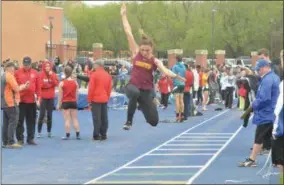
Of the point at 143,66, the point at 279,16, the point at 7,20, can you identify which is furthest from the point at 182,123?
the point at 279,16

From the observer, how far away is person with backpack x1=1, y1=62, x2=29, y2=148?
16375 mm

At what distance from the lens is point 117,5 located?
3492 inches

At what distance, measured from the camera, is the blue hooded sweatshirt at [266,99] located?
13.0 metres

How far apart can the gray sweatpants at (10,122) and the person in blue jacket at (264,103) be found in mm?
5617

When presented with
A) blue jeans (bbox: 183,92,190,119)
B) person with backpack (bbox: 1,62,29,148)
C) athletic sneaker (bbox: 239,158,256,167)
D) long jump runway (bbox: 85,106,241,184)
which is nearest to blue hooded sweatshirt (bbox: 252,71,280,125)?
athletic sneaker (bbox: 239,158,256,167)

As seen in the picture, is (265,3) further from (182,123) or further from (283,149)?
(283,149)

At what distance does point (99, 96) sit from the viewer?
60.6 feet

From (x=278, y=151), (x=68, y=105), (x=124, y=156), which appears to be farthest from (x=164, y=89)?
(x=278, y=151)

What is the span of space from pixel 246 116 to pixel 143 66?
269cm

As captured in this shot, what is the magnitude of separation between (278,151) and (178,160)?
3.87 metres

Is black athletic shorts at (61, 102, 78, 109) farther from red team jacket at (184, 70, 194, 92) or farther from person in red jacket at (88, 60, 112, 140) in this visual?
red team jacket at (184, 70, 194, 92)

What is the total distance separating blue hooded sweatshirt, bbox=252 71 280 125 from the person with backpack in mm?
5741

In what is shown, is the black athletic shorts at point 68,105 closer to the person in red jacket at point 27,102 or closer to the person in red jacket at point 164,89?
the person in red jacket at point 27,102

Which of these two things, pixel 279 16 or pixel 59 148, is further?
pixel 279 16
